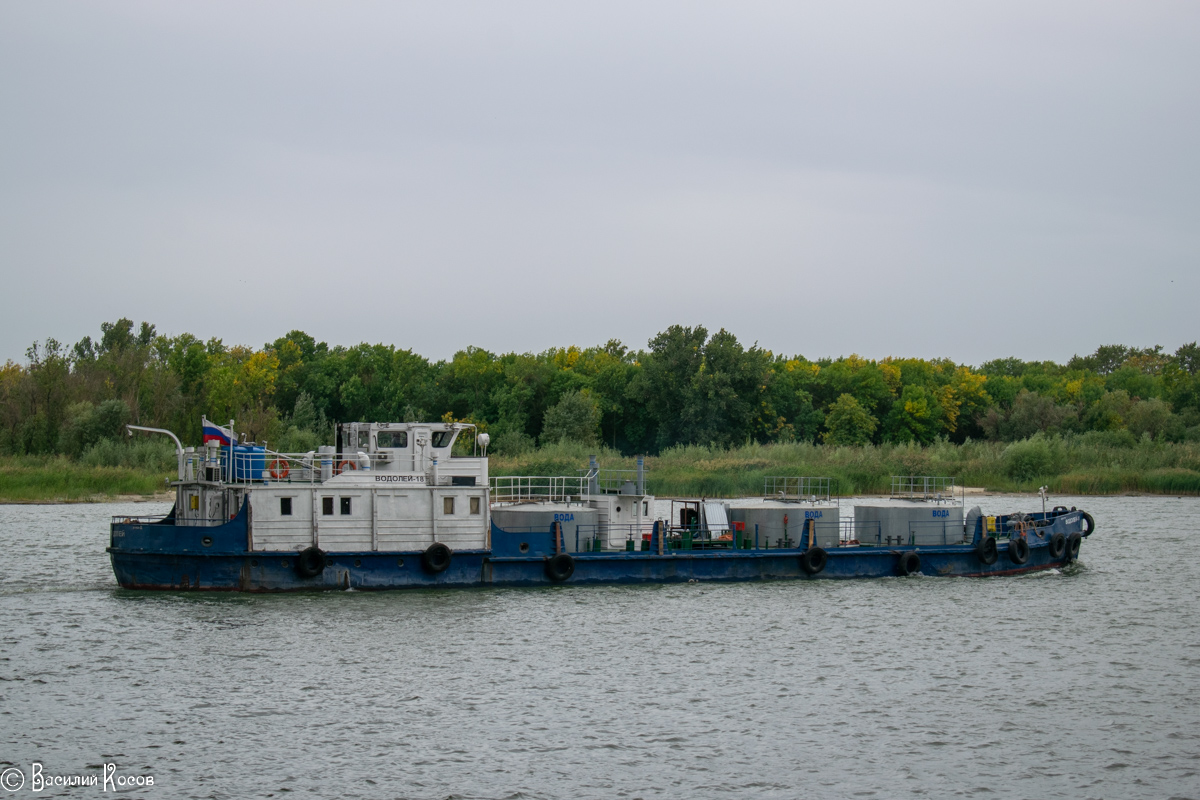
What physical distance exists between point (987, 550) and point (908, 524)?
240cm

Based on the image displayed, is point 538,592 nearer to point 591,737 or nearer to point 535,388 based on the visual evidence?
point 591,737

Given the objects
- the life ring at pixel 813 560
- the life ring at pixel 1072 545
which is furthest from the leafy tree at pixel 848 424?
the life ring at pixel 813 560

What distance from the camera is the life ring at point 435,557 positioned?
90.7ft

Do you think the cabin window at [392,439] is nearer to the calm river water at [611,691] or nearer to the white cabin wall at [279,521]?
the white cabin wall at [279,521]

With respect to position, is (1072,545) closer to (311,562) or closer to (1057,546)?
(1057,546)

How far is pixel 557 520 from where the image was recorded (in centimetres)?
2970

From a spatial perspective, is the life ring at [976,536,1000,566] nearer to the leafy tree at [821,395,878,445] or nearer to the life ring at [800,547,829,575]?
the life ring at [800,547,829,575]

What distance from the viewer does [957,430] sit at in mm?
98500

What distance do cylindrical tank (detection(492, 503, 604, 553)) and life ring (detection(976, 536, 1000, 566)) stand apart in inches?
453

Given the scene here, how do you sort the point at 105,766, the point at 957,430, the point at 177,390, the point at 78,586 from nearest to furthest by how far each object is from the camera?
the point at 105,766, the point at 78,586, the point at 177,390, the point at 957,430

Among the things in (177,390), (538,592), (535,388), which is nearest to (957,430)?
(535,388)

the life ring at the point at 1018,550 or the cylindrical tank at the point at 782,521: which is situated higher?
the cylindrical tank at the point at 782,521

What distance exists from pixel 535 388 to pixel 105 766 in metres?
72.6

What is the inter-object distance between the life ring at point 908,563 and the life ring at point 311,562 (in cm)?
1622
